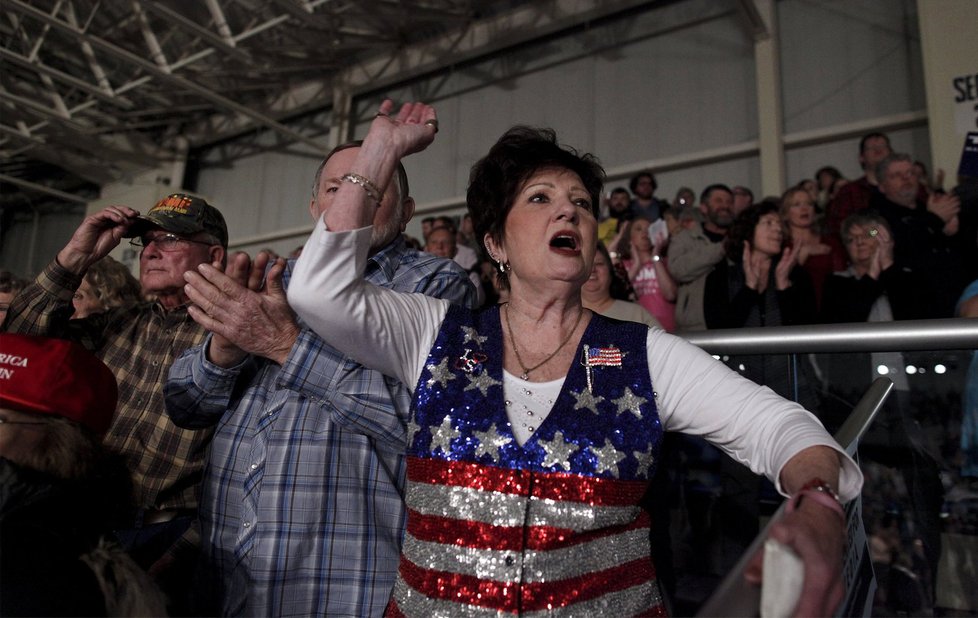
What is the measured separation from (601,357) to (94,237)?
1.49 meters

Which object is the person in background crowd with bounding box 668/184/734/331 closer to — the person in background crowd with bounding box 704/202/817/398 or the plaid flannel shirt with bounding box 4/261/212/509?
the person in background crowd with bounding box 704/202/817/398

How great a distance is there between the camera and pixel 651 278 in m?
3.97

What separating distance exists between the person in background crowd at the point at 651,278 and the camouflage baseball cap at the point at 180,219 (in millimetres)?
2173

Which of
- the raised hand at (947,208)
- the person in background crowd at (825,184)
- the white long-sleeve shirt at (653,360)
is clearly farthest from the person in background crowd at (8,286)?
the person in background crowd at (825,184)

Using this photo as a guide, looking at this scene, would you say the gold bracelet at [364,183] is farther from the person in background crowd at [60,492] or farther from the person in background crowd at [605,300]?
the person in background crowd at [605,300]

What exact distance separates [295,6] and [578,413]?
A: 662 centimetres

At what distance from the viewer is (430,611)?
44.5 inches

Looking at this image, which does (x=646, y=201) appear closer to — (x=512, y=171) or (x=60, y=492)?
(x=512, y=171)

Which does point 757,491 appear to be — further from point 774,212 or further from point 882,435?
point 774,212

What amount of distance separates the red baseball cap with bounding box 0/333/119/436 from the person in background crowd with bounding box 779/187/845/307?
3.44 metres

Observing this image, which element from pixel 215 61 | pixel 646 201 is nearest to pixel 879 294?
pixel 646 201

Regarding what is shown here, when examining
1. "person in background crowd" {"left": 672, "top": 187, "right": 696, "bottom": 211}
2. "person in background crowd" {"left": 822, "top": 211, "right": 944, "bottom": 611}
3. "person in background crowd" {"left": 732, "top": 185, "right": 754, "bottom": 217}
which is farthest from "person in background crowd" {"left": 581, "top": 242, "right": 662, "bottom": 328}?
"person in background crowd" {"left": 732, "top": 185, "right": 754, "bottom": 217}

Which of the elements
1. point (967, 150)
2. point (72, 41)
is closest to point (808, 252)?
point (967, 150)

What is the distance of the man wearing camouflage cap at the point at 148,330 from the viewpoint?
181cm
